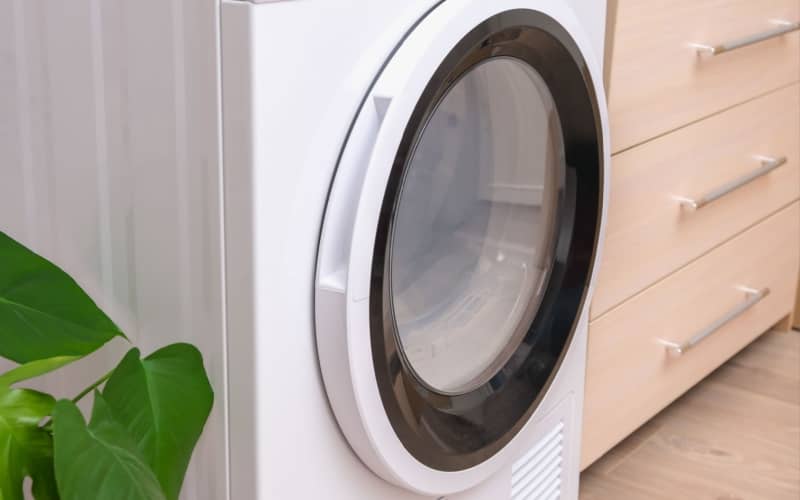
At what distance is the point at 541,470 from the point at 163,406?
0.67m

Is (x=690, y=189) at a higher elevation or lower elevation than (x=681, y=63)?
lower

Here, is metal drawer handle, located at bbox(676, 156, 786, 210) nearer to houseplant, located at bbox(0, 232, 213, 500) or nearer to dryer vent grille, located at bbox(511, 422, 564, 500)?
dryer vent grille, located at bbox(511, 422, 564, 500)

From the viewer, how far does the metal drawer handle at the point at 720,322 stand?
1.66 m

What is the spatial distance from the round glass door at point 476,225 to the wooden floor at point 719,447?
1.74 ft

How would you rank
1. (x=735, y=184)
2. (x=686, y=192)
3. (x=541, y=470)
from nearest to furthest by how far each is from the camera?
(x=541, y=470) → (x=686, y=192) → (x=735, y=184)

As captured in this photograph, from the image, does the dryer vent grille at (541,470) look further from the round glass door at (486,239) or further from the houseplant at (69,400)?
the houseplant at (69,400)

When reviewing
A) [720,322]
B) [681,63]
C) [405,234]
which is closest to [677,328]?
[720,322]

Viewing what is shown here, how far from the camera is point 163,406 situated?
0.78 metres

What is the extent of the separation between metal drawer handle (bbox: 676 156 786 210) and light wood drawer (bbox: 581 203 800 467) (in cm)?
11

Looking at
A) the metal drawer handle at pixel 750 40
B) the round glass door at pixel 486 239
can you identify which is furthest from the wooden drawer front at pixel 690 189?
the round glass door at pixel 486 239

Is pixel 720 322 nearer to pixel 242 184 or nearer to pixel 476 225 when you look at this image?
pixel 476 225

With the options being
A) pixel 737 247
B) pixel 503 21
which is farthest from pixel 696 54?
pixel 503 21

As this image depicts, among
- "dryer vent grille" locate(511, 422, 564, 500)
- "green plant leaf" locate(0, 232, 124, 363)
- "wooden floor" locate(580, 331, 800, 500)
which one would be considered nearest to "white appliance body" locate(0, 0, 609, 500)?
"green plant leaf" locate(0, 232, 124, 363)

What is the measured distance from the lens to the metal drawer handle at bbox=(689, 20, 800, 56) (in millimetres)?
1522
